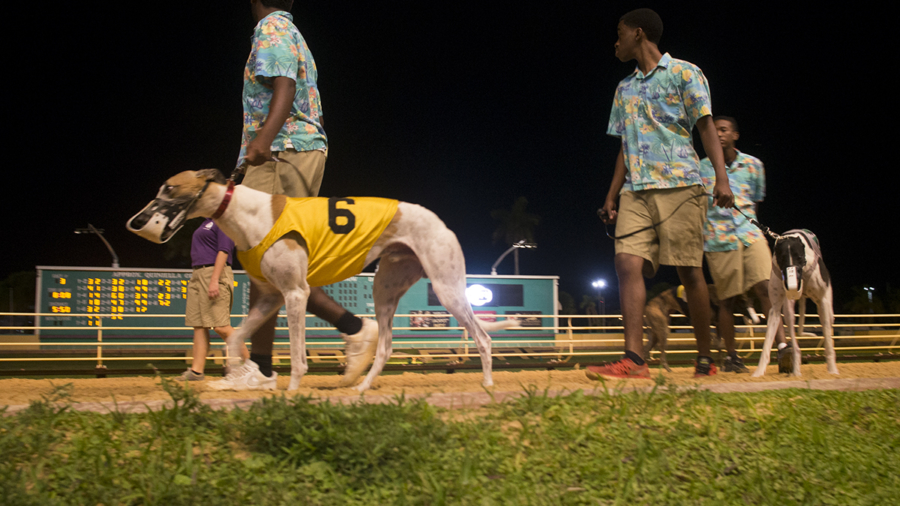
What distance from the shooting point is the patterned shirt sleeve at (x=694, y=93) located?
445 cm

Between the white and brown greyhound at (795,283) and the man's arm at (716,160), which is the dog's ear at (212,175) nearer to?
the man's arm at (716,160)

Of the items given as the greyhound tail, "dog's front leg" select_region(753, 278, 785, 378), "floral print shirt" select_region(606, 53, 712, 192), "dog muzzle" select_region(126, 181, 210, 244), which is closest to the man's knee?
"floral print shirt" select_region(606, 53, 712, 192)

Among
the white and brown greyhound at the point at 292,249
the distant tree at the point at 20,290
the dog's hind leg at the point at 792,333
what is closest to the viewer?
the white and brown greyhound at the point at 292,249

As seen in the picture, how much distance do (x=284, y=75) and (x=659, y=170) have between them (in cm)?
277

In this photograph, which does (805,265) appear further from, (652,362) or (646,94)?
(652,362)

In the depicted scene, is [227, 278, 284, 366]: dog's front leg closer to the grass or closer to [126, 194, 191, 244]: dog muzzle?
[126, 194, 191, 244]: dog muzzle

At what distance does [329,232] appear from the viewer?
374 centimetres

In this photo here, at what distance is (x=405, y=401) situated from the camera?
2834 millimetres

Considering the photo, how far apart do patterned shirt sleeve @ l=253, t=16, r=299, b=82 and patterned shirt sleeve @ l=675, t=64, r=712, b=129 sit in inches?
111

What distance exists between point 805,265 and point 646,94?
77.6 inches

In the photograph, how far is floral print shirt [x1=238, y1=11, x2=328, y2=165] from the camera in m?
3.91

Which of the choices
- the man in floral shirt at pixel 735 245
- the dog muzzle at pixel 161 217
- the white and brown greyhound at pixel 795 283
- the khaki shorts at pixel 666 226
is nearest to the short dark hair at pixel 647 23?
the khaki shorts at pixel 666 226

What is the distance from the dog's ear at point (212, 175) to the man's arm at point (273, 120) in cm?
20

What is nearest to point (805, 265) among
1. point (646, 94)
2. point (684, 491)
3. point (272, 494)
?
point (646, 94)
